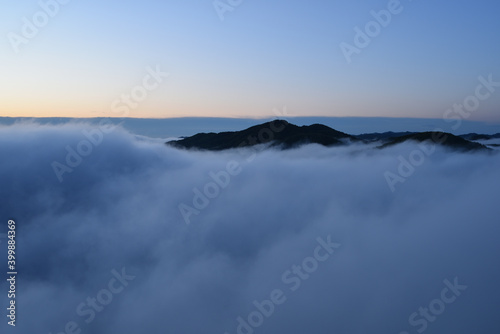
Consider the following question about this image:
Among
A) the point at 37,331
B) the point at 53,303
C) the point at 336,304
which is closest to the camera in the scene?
the point at 37,331

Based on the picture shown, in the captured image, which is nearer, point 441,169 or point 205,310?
point 205,310

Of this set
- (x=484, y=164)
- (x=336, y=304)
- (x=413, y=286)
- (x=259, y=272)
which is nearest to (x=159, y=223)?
(x=259, y=272)

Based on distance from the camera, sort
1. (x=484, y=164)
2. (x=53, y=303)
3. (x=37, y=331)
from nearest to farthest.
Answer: (x=37, y=331) → (x=53, y=303) → (x=484, y=164)

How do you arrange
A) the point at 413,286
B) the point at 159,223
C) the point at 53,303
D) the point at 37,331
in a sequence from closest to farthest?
the point at 37,331 → the point at 53,303 → the point at 413,286 → the point at 159,223

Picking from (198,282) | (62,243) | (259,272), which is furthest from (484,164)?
(62,243)

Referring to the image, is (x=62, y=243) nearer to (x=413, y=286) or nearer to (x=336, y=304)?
(x=336, y=304)

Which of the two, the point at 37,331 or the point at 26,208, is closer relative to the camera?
the point at 37,331

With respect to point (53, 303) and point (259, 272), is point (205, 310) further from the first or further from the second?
point (53, 303)

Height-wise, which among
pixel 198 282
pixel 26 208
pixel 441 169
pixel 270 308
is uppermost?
pixel 441 169

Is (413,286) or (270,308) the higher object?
(413,286)

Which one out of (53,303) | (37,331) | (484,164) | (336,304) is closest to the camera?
(37,331)
